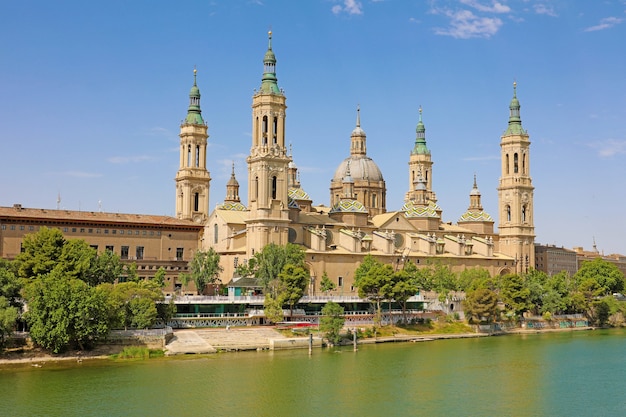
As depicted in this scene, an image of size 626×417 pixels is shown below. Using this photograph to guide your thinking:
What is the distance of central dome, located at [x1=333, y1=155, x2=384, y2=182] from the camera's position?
105 meters

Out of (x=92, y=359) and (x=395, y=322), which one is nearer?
(x=92, y=359)

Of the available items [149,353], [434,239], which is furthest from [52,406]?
[434,239]

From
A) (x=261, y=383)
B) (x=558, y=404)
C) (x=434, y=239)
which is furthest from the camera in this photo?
(x=434, y=239)

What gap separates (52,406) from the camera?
3984 centimetres

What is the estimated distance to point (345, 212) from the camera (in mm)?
92250

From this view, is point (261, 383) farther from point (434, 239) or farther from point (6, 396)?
point (434, 239)

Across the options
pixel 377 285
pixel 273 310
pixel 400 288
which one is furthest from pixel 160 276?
pixel 400 288

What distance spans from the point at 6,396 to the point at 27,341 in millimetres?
12489

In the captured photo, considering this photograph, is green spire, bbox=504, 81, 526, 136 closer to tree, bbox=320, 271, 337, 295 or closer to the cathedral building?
the cathedral building

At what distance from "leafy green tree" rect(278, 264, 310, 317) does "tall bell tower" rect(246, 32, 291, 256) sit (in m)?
11.6

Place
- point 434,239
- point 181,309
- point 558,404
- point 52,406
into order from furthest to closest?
point 434,239 → point 181,309 → point 558,404 → point 52,406

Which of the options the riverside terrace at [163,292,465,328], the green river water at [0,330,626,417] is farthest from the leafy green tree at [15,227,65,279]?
the green river water at [0,330,626,417]

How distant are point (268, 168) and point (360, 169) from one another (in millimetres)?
25378

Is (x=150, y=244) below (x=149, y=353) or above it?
above
